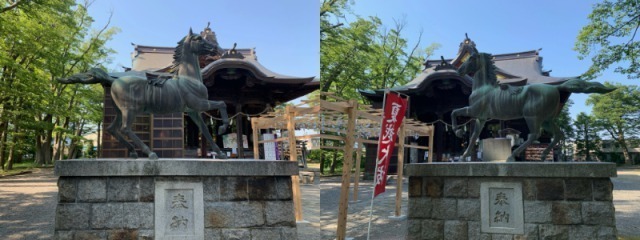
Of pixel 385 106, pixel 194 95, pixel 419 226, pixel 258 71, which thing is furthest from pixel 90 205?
pixel 258 71

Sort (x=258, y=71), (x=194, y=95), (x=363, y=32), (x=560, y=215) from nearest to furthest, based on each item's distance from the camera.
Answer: (x=560, y=215) < (x=194, y=95) < (x=363, y=32) < (x=258, y=71)

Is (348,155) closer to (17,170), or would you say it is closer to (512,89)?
(512,89)

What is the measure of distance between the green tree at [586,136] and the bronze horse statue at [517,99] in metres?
10.3

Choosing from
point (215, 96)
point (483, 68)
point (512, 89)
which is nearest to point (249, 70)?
point (215, 96)

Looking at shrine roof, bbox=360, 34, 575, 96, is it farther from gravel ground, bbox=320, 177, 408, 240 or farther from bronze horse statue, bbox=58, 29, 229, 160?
bronze horse statue, bbox=58, 29, 229, 160

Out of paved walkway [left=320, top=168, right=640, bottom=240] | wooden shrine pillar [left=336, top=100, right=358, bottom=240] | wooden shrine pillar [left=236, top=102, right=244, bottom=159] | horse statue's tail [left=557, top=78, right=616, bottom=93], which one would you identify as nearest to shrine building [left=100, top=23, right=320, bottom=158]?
wooden shrine pillar [left=236, top=102, right=244, bottom=159]

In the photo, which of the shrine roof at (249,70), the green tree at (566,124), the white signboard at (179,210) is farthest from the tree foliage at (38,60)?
the green tree at (566,124)

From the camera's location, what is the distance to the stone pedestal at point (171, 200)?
3.88 meters

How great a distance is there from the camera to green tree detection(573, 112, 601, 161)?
44.5ft

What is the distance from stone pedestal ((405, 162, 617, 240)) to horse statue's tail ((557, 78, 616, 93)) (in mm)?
1087

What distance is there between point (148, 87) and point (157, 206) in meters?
1.31

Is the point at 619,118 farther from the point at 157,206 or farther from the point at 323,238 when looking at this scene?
the point at 157,206

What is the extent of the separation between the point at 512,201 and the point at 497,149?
1.10 m

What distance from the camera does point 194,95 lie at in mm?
4621
